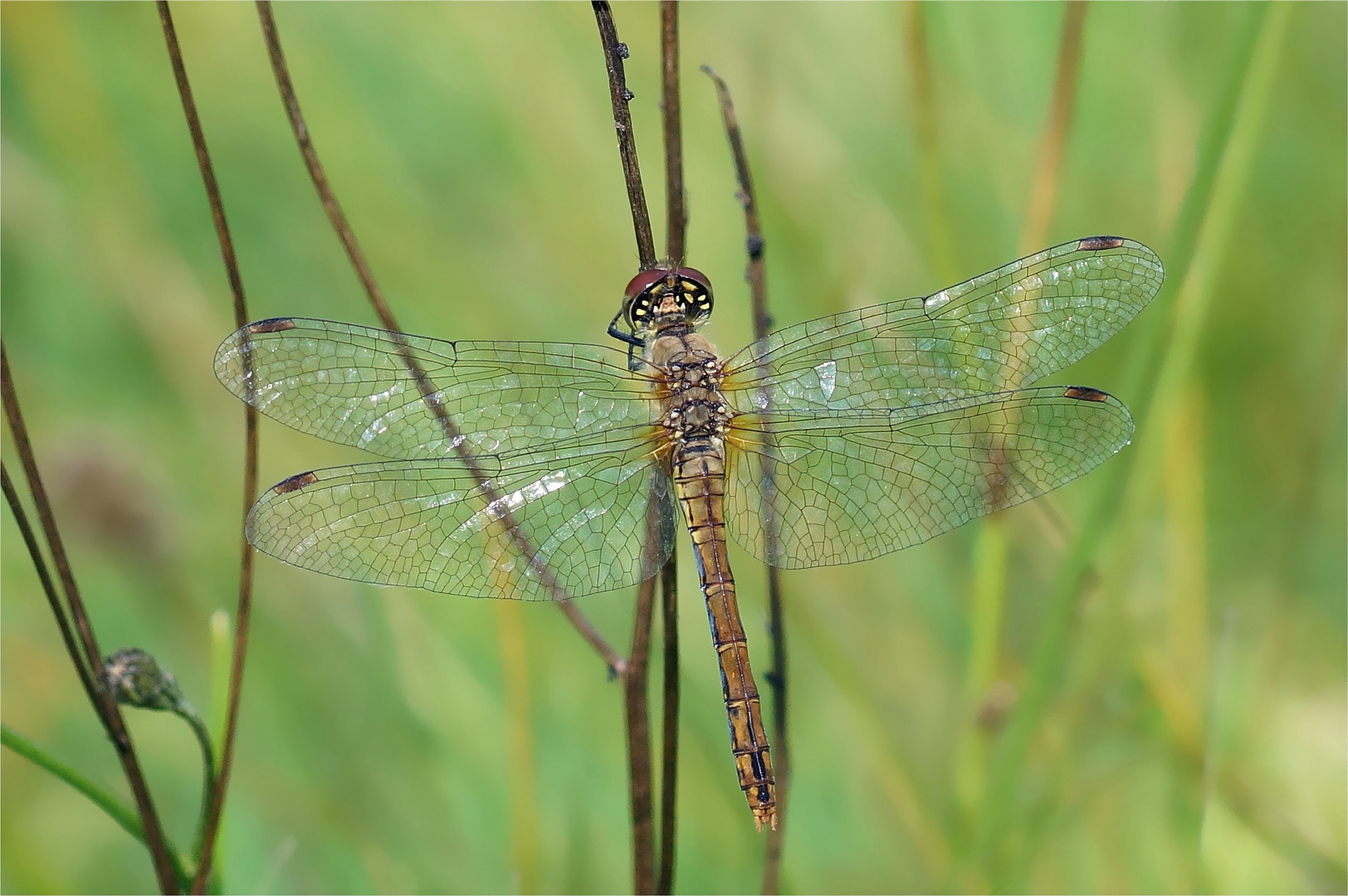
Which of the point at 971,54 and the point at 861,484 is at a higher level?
the point at 971,54

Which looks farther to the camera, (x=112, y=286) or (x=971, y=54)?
(x=971, y=54)

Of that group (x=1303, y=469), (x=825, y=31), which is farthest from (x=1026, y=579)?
(x=825, y=31)

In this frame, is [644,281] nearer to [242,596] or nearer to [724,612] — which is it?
[724,612]

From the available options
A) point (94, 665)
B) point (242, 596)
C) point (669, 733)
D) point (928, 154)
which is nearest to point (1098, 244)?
point (928, 154)

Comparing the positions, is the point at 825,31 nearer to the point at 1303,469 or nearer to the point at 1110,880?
the point at 1303,469

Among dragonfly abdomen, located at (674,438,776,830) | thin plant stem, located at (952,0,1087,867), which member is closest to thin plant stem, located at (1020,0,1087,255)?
thin plant stem, located at (952,0,1087,867)

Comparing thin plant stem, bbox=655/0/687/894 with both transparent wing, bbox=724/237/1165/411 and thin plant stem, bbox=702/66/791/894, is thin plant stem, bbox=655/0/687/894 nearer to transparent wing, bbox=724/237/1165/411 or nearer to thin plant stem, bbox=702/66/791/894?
thin plant stem, bbox=702/66/791/894
